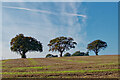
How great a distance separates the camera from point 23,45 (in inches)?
2520

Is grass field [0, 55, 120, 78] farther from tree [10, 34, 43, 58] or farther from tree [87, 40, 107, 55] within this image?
tree [87, 40, 107, 55]

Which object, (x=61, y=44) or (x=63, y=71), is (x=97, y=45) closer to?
(x=61, y=44)

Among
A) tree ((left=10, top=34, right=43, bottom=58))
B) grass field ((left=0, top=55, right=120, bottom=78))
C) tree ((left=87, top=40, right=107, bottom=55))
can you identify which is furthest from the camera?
tree ((left=87, top=40, right=107, bottom=55))

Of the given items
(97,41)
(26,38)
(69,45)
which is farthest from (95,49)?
(26,38)

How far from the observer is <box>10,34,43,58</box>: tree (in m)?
64.4

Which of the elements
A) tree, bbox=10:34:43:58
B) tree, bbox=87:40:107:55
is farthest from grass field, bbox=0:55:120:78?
tree, bbox=87:40:107:55

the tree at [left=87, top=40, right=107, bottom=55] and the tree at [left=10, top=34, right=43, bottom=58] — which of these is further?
the tree at [left=87, top=40, right=107, bottom=55]

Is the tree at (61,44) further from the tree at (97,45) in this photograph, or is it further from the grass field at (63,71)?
the grass field at (63,71)

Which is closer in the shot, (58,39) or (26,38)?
(26,38)

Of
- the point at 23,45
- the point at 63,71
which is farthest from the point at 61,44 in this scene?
the point at 63,71

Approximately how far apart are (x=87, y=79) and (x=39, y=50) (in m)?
62.9

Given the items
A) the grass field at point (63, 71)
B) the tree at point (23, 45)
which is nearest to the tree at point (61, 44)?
the tree at point (23, 45)

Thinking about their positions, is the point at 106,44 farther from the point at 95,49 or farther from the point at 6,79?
the point at 6,79

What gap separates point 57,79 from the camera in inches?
347
